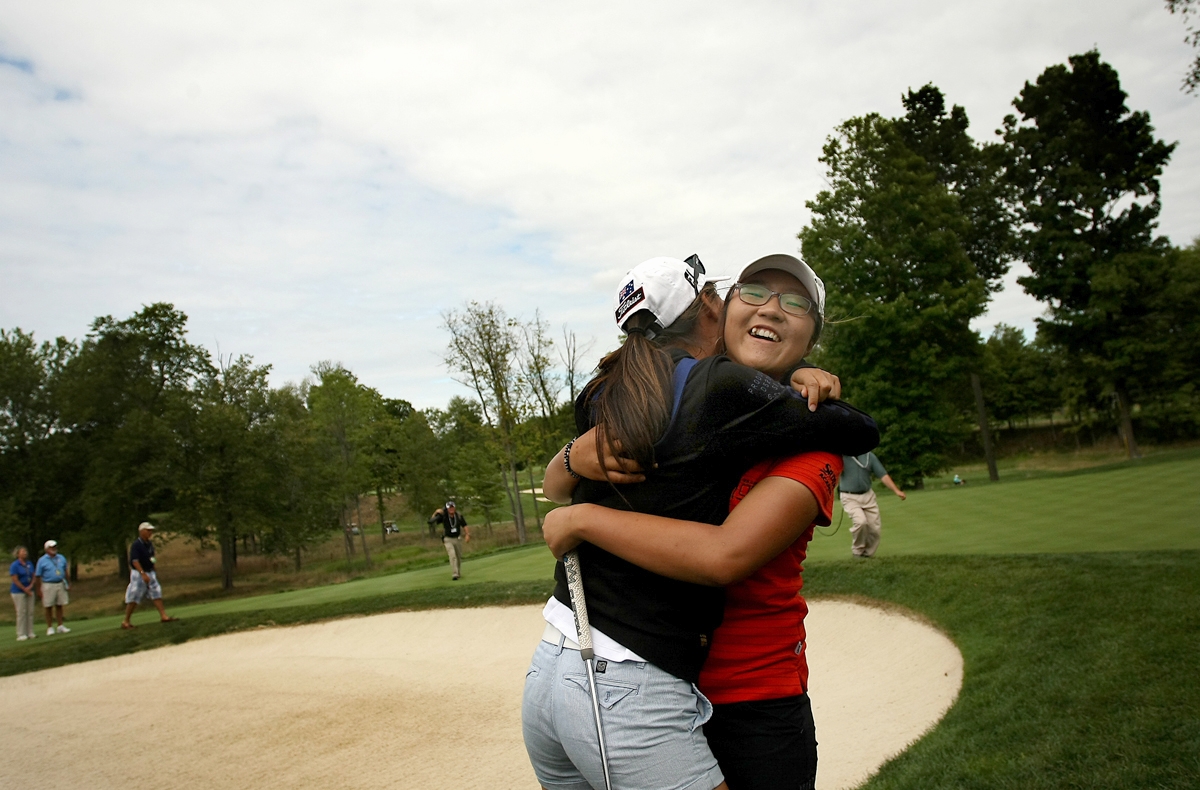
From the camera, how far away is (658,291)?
2002 mm

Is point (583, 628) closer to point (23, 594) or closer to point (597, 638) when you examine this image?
point (597, 638)

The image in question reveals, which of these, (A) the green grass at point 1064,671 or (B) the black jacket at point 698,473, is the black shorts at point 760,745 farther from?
(A) the green grass at point 1064,671

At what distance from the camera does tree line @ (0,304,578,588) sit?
105ft

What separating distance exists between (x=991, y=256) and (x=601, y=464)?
4599 centimetres

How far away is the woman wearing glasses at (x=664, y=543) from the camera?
5.66 feet

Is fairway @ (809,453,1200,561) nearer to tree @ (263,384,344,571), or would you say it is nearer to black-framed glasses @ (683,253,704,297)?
black-framed glasses @ (683,253,704,297)

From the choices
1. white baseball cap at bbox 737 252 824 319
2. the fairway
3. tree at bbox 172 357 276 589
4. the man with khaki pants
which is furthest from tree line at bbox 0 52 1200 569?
white baseball cap at bbox 737 252 824 319

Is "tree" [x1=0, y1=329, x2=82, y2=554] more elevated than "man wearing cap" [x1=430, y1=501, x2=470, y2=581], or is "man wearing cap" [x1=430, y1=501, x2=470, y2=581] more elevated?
"tree" [x1=0, y1=329, x2=82, y2=554]

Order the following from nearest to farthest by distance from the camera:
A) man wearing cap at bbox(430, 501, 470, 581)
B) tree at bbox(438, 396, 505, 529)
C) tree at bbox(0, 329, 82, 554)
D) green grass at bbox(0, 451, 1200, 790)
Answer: green grass at bbox(0, 451, 1200, 790) → man wearing cap at bbox(430, 501, 470, 581) → tree at bbox(0, 329, 82, 554) → tree at bbox(438, 396, 505, 529)

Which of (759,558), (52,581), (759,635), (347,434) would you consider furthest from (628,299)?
(347,434)

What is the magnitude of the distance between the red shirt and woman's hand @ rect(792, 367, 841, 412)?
137 mm

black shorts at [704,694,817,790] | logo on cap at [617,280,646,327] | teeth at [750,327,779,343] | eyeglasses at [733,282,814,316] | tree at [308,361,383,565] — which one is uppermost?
tree at [308,361,383,565]

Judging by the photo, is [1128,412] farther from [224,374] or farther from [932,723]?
[224,374]

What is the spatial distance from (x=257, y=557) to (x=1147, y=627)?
164 ft
